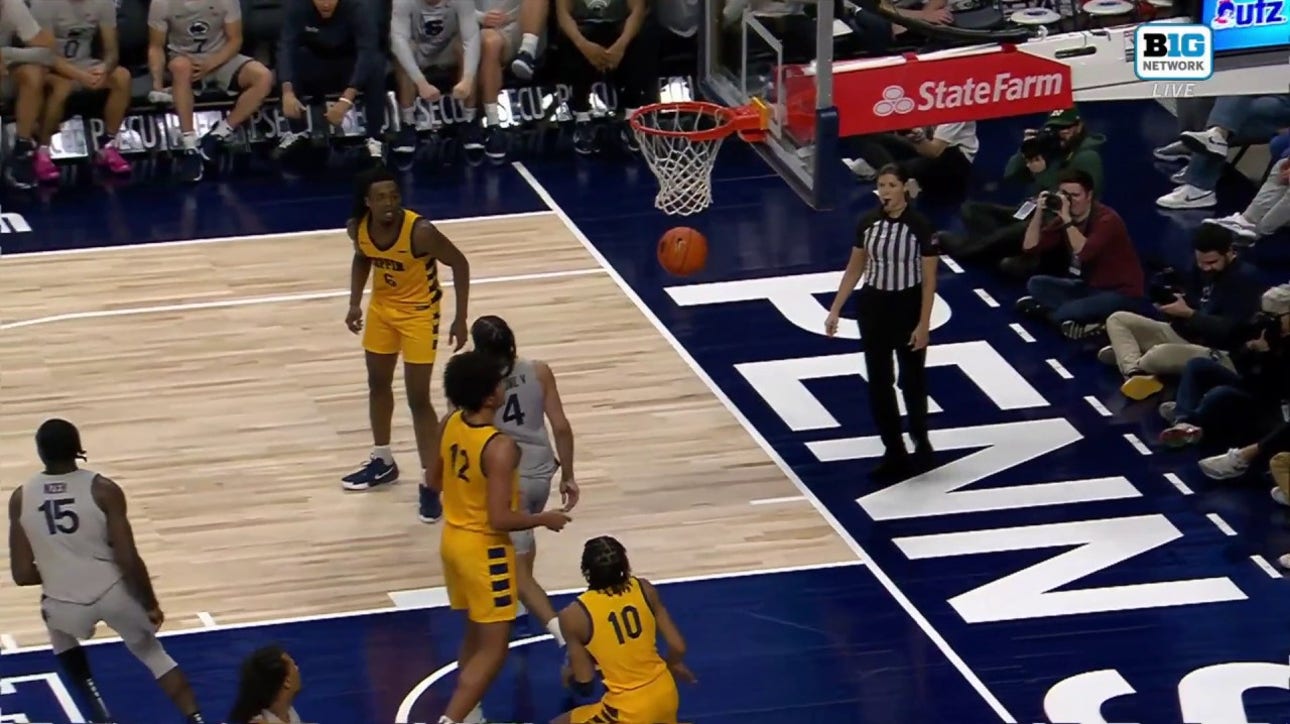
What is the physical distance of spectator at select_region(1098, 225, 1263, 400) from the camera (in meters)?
12.8

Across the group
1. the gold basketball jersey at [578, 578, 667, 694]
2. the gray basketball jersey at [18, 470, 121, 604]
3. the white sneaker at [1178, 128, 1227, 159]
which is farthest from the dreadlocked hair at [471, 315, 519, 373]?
the white sneaker at [1178, 128, 1227, 159]

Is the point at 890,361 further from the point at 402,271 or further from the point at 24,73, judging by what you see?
the point at 24,73

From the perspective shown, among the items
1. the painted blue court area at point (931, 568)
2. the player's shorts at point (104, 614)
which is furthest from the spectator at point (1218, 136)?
the player's shorts at point (104, 614)

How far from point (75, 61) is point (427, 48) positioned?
2.43 meters

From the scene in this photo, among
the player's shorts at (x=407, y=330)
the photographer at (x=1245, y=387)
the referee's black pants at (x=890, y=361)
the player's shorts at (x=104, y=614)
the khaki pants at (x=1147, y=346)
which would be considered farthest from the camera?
the khaki pants at (x=1147, y=346)

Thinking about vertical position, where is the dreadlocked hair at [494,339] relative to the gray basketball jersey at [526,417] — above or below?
above

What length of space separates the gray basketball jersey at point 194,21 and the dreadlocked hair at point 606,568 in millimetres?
8734

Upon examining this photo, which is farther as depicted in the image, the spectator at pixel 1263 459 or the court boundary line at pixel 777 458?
the spectator at pixel 1263 459

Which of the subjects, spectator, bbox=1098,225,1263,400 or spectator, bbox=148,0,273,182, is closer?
spectator, bbox=1098,225,1263,400

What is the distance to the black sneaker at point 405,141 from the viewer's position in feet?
55.8

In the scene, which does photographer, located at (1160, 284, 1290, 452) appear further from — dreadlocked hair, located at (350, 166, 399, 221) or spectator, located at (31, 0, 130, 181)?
spectator, located at (31, 0, 130, 181)

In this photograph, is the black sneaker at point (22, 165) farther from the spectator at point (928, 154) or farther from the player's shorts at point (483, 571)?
the player's shorts at point (483, 571)

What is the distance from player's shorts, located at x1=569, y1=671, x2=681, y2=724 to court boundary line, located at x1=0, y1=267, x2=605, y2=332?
5542 mm

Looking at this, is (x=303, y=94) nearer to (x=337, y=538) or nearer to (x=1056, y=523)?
(x=337, y=538)
